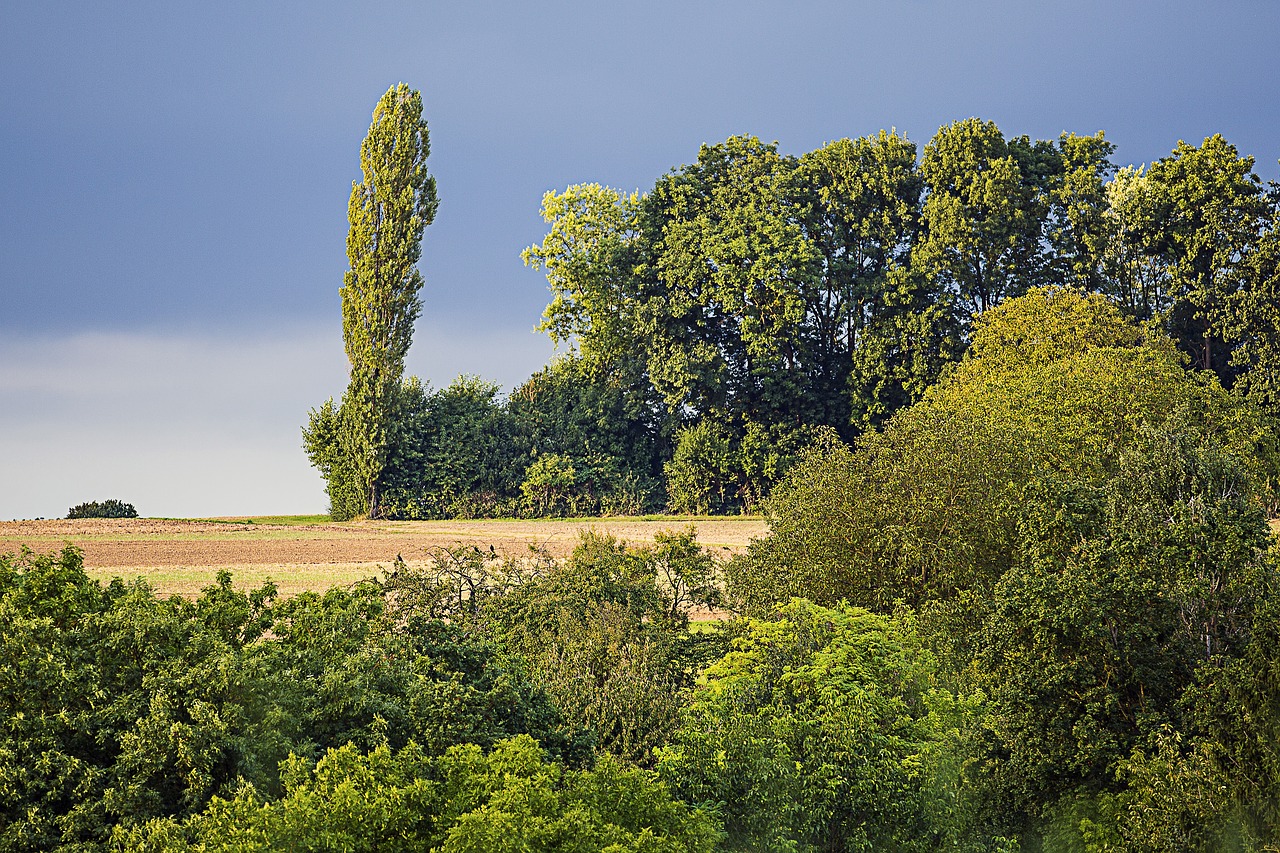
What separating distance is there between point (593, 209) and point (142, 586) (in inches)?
2154

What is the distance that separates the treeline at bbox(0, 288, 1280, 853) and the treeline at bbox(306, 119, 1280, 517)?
3012cm

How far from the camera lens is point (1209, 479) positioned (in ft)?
64.3

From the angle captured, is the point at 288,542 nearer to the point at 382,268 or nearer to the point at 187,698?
the point at 382,268

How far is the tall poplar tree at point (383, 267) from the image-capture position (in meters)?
Result: 58.2

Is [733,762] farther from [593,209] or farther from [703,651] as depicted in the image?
[593,209]

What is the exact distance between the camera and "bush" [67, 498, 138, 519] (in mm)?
59812

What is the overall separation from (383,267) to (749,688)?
43689 mm

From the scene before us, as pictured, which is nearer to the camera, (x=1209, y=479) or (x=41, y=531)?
(x=1209, y=479)

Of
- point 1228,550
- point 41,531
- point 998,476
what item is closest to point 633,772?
point 1228,550

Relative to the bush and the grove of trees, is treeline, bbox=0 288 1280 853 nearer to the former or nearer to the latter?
the grove of trees

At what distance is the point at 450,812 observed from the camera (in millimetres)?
11250

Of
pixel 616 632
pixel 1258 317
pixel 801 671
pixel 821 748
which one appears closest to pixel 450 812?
pixel 821 748

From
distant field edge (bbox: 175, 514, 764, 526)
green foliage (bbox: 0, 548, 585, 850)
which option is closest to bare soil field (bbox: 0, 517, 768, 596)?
distant field edge (bbox: 175, 514, 764, 526)

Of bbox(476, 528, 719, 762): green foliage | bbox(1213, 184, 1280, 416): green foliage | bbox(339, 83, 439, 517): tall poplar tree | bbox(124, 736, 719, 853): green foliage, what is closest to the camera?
bbox(124, 736, 719, 853): green foliage
